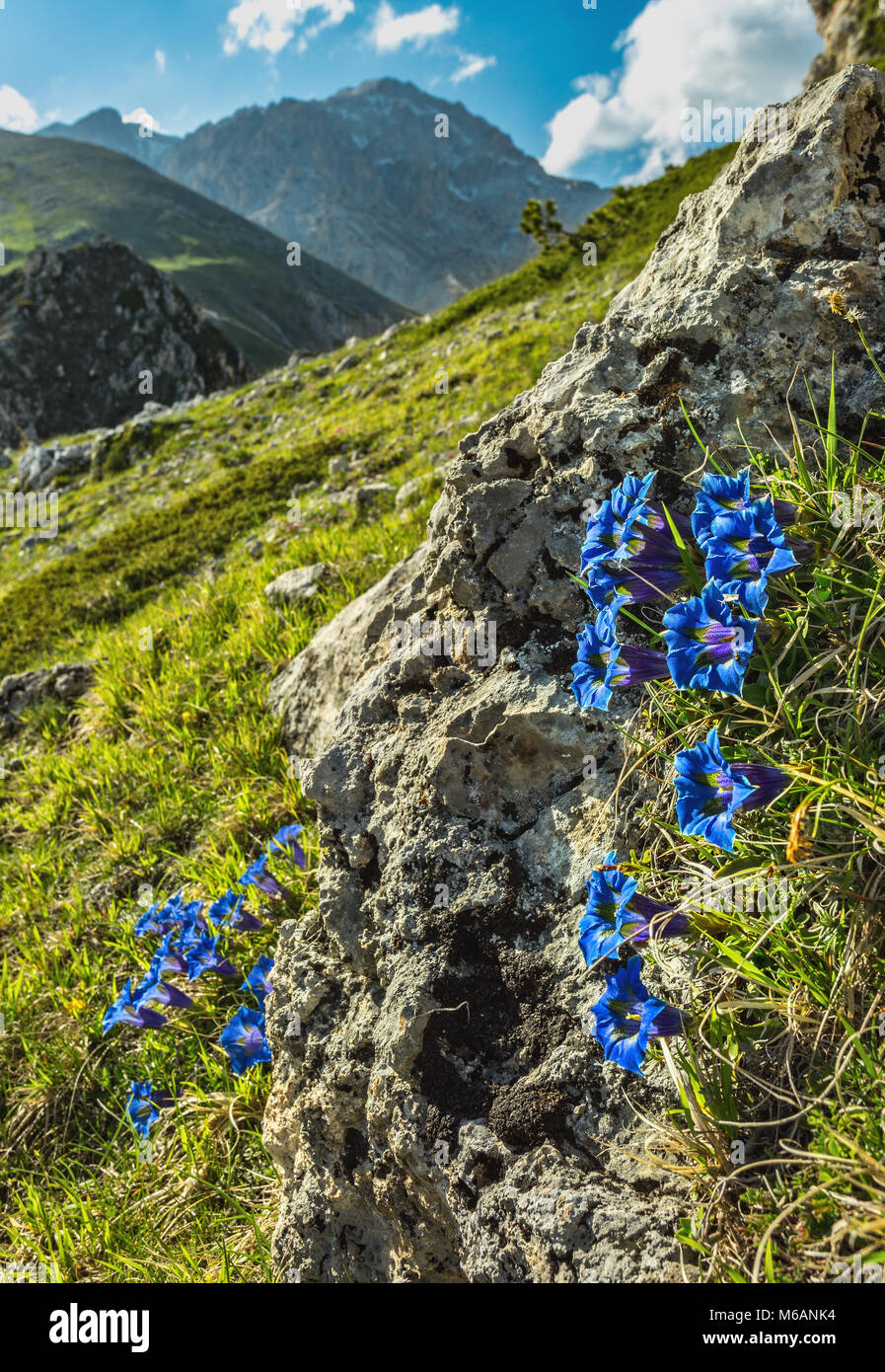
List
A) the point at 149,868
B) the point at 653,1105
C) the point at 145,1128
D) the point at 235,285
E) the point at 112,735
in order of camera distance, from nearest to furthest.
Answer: the point at 653,1105, the point at 145,1128, the point at 149,868, the point at 112,735, the point at 235,285

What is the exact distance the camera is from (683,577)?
6.24ft

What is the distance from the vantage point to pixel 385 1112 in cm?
207

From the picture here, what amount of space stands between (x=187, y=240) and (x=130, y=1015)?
163m

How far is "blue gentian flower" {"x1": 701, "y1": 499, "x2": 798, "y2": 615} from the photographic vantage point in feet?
5.21

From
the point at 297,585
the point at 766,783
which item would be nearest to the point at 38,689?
the point at 297,585

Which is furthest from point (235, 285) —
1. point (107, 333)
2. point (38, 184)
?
point (107, 333)

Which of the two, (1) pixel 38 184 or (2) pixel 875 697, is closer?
(2) pixel 875 697

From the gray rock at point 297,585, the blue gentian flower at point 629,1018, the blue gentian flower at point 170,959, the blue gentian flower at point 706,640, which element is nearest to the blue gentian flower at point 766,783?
the blue gentian flower at point 706,640

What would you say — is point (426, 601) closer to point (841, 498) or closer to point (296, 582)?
point (841, 498)

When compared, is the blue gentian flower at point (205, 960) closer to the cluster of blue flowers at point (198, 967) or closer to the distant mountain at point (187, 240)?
the cluster of blue flowers at point (198, 967)

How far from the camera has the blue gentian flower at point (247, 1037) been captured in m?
2.84

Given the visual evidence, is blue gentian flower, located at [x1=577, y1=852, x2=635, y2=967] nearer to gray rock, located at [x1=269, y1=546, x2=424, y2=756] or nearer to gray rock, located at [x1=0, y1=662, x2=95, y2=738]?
gray rock, located at [x1=269, y1=546, x2=424, y2=756]
